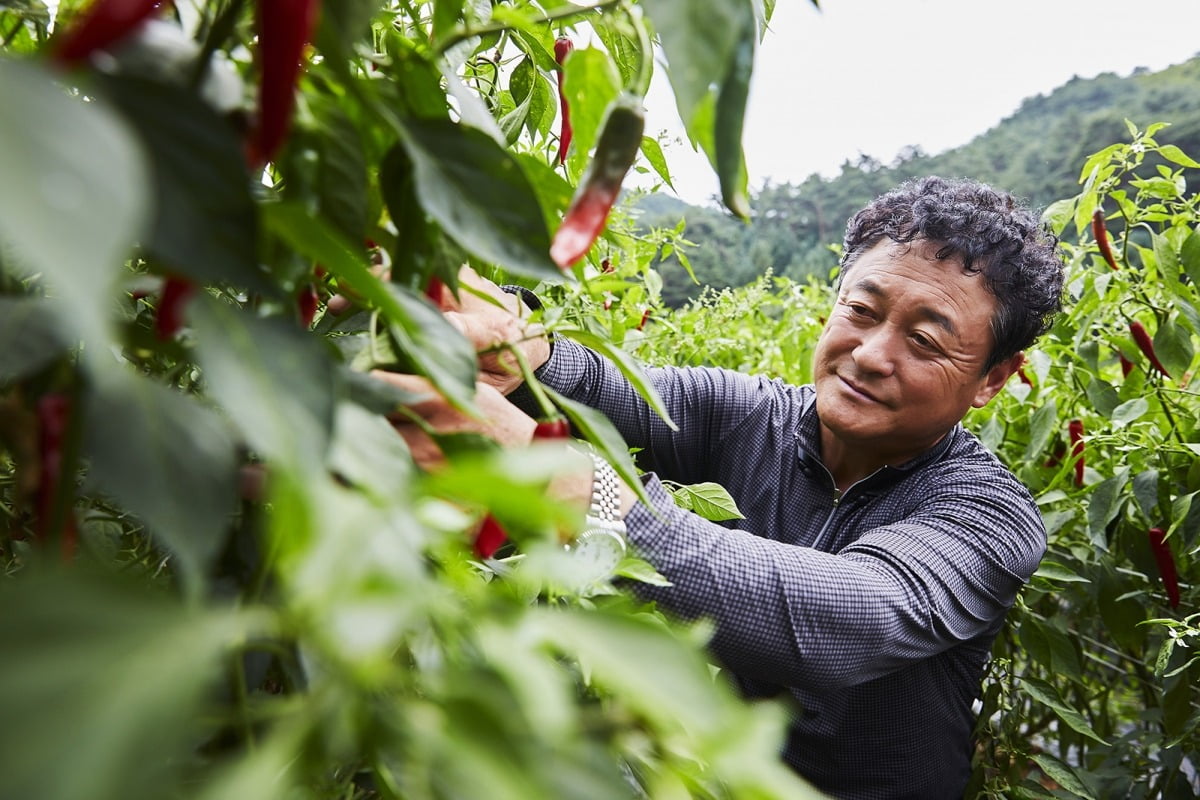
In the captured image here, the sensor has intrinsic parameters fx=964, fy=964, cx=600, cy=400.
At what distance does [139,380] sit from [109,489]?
0.04 metres

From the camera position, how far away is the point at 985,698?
163cm

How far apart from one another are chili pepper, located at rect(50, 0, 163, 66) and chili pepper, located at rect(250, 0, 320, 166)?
34 mm

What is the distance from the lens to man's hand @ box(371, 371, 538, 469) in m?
→ 0.50

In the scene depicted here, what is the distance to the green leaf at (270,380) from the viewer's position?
0.24m

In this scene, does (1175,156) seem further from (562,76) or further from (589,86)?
(589,86)

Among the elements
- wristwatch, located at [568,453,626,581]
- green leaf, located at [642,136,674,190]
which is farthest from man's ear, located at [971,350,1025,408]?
green leaf, located at [642,136,674,190]

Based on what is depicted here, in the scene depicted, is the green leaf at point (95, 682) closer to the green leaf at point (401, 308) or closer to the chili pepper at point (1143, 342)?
the green leaf at point (401, 308)

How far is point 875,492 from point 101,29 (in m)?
1.48

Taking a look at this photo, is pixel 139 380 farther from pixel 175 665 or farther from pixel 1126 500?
pixel 1126 500

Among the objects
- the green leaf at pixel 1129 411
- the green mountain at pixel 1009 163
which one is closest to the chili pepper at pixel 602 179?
the green leaf at pixel 1129 411

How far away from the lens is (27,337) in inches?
11.6

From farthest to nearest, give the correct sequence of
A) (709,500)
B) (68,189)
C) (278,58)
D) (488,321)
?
1. (709,500)
2. (488,321)
3. (278,58)
4. (68,189)

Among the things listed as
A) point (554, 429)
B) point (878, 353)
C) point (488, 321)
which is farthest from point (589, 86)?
point (878, 353)

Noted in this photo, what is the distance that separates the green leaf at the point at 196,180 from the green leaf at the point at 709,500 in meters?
0.74
